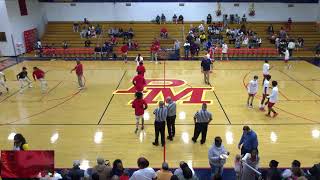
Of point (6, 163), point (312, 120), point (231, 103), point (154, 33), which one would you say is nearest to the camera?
point (6, 163)

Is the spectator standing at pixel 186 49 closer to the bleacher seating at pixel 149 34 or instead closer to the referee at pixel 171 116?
the bleacher seating at pixel 149 34

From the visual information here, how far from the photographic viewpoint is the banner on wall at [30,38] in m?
28.2

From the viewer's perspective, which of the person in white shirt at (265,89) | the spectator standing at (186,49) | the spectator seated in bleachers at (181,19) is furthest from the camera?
the spectator seated in bleachers at (181,19)

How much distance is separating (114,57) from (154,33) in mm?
6262

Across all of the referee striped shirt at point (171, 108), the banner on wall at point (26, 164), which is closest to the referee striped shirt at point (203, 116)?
the referee striped shirt at point (171, 108)

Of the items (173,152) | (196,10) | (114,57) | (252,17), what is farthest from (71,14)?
(173,152)

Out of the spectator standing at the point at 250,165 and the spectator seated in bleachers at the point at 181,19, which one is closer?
the spectator standing at the point at 250,165

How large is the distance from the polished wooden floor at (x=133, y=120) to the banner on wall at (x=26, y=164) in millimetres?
2105

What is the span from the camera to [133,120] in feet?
41.5

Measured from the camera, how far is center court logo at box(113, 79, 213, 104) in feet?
49.3

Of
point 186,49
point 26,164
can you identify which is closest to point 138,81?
point 26,164

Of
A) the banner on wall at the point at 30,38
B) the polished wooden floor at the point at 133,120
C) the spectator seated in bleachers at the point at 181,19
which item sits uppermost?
the spectator seated in bleachers at the point at 181,19

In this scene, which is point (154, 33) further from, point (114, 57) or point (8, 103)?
point (8, 103)

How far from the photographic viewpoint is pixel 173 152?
1005 centimetres
